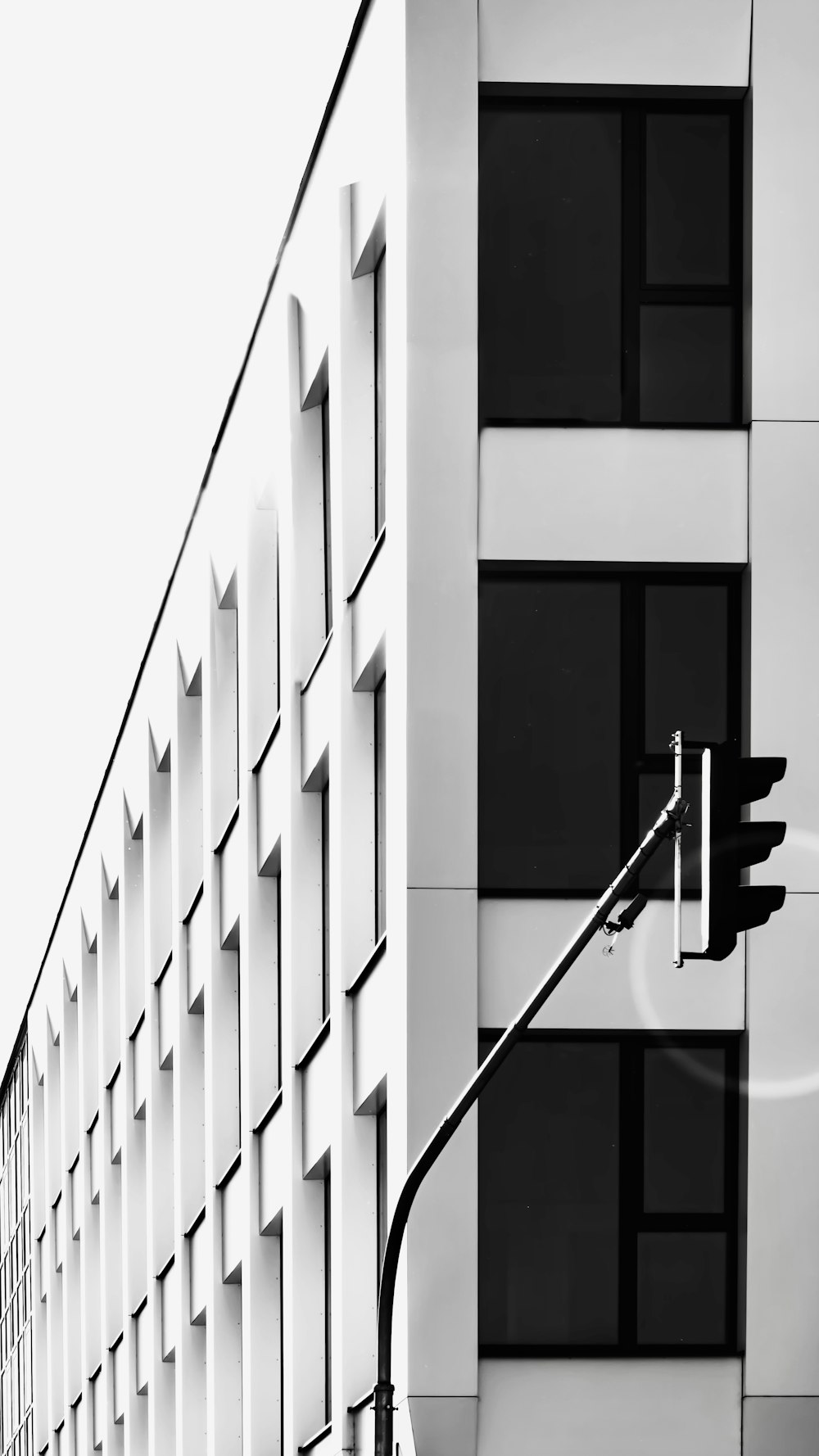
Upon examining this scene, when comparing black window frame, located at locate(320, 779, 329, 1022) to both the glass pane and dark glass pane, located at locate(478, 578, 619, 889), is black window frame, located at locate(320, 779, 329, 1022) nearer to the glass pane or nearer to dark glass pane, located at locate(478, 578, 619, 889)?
dark glass pane, located at locate(478, 578, 619, 889)

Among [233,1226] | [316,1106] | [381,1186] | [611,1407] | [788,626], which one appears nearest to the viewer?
[611,1407]

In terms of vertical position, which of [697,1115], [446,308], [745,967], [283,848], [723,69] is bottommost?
[697,1115]

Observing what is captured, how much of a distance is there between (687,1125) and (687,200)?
792 cm

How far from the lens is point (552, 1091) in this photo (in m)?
16.1

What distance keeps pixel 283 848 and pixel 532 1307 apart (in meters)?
7.30

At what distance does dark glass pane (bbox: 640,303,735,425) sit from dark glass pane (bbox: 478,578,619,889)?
199cm

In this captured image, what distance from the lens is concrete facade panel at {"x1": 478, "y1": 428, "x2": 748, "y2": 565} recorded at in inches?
644

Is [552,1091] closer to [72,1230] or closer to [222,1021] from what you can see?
[222,1021]

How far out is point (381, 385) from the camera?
64.2 ft

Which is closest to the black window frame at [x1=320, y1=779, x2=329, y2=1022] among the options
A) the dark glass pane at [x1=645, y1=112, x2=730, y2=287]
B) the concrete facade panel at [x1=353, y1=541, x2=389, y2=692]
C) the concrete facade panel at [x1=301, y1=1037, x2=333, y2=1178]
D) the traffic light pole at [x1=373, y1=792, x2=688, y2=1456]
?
the concrete facade panel at [x1=301, y1=1037, x2=333, y2=1178]

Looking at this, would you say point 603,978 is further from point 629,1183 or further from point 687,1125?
point 629,1183

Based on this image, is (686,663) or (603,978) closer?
(603,978)

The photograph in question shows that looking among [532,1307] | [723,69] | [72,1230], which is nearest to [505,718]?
[532,1307]

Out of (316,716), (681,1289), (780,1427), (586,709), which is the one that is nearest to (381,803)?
(316,716)
